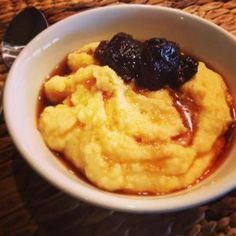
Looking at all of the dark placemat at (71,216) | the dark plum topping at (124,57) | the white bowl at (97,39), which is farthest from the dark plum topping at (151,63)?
the dark placemat at (71,216)

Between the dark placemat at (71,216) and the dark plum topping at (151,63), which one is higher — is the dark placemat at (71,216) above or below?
below

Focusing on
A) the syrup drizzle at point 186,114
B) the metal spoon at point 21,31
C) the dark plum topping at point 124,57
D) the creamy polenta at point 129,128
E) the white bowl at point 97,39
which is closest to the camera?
the white bowl at point 97,39

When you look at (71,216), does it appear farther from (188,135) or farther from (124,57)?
(124,57)

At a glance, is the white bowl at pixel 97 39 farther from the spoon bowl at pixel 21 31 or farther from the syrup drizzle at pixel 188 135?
the spoon bowl at pixel 21 31

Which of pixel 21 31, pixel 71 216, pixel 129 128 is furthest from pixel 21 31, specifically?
pixel 71 216

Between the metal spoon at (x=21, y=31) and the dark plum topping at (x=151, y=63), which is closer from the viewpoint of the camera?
the dark plum topping at (x=151, y=63)

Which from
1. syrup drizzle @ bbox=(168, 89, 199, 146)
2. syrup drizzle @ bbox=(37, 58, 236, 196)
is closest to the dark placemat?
syrup drizzle @ bbox=(37, 58, 236, 196)
